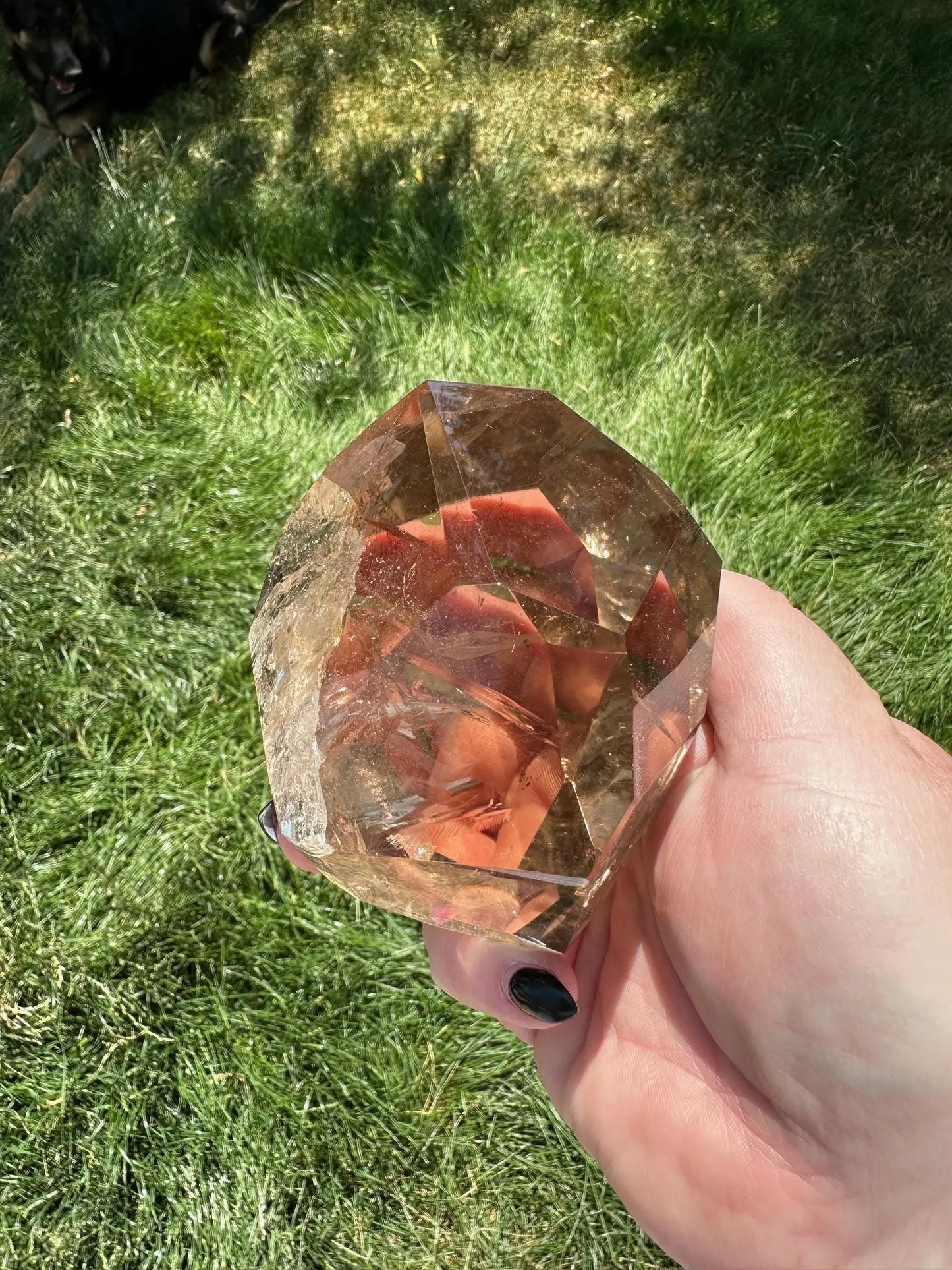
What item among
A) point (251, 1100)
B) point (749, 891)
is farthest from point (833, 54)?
point (251, 1100)

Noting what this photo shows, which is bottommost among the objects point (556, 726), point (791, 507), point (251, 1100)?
point (251, 1100)

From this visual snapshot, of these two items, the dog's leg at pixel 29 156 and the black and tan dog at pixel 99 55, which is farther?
the dog's leg at pixel 29 156

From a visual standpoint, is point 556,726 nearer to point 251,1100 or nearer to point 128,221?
point 251,1100

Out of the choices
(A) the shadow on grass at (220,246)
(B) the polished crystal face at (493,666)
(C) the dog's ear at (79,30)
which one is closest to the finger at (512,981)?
(B) the polished crystal face at (493,666)

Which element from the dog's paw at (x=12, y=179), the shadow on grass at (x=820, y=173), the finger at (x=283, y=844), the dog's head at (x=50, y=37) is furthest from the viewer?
the dog's paw at (x=12, y=179)

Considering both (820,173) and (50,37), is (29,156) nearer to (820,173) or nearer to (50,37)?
(50,37)

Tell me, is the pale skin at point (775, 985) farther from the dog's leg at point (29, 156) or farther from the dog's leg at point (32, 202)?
the dog's leg at point (29, 156)

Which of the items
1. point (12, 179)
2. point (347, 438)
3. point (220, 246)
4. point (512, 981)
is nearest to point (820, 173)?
point (347, 438)

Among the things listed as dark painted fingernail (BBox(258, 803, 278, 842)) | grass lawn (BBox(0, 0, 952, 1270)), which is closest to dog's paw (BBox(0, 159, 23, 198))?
grass lawn (BBox(0, 0, 952, 1270))
